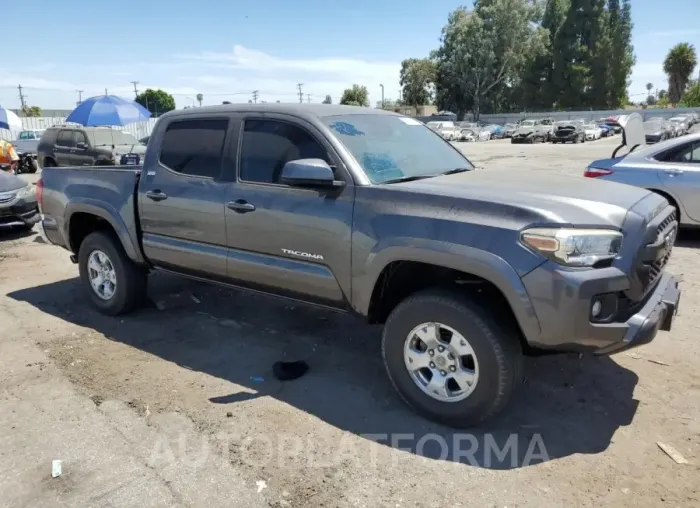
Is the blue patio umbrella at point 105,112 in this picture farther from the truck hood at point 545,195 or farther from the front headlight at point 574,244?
the front headlight at point 574,244

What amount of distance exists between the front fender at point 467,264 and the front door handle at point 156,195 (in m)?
2.05

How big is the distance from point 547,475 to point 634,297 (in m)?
1.05

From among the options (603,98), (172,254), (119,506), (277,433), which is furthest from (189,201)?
(603,98)

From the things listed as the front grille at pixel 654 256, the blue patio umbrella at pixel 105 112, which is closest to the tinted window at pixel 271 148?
the front grille at pixel 654 256

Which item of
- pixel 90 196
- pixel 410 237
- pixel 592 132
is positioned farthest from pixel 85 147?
pixel 592 132

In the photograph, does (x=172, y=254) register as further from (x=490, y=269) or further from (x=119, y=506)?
(x=490, y=269)

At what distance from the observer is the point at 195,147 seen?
179 inches

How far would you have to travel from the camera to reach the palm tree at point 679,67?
80688 millimetres

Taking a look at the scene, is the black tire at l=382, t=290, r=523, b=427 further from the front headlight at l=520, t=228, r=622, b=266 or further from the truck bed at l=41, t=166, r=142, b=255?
the truck bed at l=41, t=166, r=142, b=255

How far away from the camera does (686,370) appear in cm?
405

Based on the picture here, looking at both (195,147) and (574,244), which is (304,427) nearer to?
(574,244)

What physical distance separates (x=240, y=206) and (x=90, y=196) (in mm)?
1973

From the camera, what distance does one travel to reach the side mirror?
11.5ft

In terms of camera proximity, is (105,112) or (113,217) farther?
(105,112)
